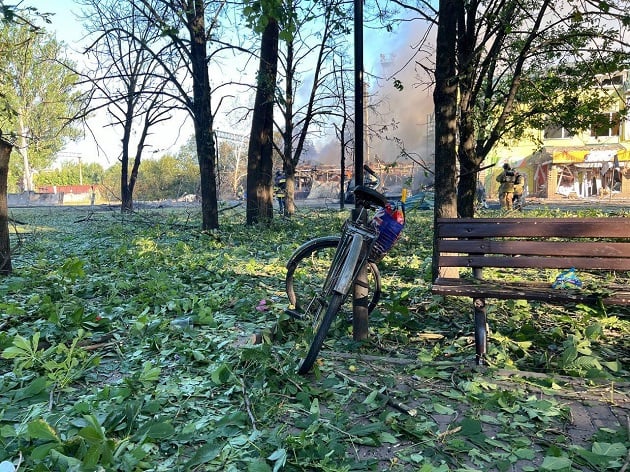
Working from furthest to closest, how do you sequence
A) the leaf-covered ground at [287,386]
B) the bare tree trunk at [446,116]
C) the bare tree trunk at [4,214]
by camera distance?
the bare tree trunk at [4,214], the bare tree trunk at [446,116], the leaf-covered ground at [287,386]

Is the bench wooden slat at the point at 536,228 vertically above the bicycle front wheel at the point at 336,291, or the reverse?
the bench wooden slat at the point at 536,228

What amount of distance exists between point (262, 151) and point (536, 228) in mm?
9887

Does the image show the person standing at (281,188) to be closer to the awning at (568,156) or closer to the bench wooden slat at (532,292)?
the bench wooden slat at (532,292)

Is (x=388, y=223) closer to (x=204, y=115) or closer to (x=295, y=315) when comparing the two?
(x=295, y=315)

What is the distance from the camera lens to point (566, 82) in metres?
8.86

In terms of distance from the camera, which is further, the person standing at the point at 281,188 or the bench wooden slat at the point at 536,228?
the person standing at the point at 281,188

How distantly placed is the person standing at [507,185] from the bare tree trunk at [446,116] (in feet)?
39.4

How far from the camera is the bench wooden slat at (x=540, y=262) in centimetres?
353

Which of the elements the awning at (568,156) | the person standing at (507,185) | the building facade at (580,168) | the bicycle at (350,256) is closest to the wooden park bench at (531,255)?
the bicycle at (350,256)

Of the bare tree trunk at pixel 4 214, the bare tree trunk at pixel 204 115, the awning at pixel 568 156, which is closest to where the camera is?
the bare tree trunk at pixel 4 214

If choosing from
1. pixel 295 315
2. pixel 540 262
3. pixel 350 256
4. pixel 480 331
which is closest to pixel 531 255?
pixel 540 262

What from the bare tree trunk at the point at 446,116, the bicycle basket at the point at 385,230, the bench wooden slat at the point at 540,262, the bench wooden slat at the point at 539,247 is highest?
the bare tree trunk at the point at 446,116

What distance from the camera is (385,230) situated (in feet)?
12.4

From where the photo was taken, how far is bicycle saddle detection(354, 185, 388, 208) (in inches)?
143
